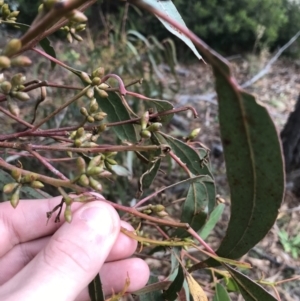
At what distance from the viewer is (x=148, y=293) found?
87 cm

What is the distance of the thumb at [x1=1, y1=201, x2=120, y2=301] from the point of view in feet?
2.22

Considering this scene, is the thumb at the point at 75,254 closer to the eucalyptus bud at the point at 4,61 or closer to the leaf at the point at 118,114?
the leaf at the point at 118,114

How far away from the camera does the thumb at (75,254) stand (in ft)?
2.22

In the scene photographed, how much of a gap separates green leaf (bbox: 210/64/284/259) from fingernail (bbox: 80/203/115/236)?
0.21 metres

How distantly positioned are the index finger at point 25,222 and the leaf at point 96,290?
18 centimetres

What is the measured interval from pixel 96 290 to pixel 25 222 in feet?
0.79

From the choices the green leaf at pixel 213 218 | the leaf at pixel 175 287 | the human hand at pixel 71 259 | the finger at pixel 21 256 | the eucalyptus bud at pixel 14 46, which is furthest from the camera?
the green leaf at pixel 213 218

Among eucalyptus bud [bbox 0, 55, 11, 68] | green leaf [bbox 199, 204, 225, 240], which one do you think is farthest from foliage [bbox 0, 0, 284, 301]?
green leaf [bbox 199, 204, 225, 240]

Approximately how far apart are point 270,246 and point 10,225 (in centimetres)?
126

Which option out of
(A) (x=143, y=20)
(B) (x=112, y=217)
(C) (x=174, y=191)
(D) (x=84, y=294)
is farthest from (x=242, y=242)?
(A) (x=143, y=20)

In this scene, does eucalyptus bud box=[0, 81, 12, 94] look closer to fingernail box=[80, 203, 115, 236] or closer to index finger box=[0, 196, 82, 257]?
fingernail box=[80, 203, 115, 236]

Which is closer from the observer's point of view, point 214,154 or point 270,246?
point 270,246

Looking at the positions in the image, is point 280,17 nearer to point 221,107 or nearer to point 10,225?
point 10,225

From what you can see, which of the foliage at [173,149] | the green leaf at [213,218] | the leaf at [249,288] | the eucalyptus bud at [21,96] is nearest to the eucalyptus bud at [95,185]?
the foliage at [173,149]
